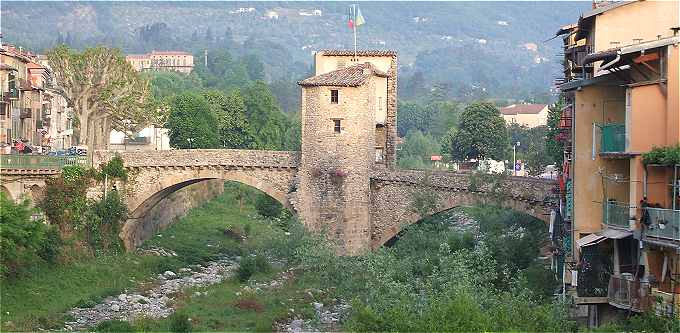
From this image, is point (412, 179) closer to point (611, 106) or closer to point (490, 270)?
point (490, 270)

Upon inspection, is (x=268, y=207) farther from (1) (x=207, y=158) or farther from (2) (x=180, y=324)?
(2) (x=180, y=324)

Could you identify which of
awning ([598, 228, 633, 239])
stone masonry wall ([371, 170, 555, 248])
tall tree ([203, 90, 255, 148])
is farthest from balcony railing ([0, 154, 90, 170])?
tall tree ([203, 90, 255, 148])

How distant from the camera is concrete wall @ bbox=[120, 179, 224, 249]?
5672 centimetres

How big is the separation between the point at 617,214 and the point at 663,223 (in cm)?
303

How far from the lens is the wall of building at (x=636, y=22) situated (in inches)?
1160

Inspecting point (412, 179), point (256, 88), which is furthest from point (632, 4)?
point (256, 88)

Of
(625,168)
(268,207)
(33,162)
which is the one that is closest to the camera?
(625,168)

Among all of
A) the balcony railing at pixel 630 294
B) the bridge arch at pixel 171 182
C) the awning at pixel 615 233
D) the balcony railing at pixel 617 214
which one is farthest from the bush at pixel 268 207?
the balcony railing at pixel 630 294

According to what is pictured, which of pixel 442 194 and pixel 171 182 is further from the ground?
pixel 171 182

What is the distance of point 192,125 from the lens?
82.6 metres

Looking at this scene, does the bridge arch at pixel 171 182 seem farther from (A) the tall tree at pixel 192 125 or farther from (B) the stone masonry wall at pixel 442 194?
(A) the tall tree at pixel 192 125

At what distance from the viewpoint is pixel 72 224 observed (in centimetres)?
5256

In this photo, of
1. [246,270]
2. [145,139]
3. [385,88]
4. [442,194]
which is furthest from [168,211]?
[145,139]

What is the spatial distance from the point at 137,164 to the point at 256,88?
43241 millimetres
